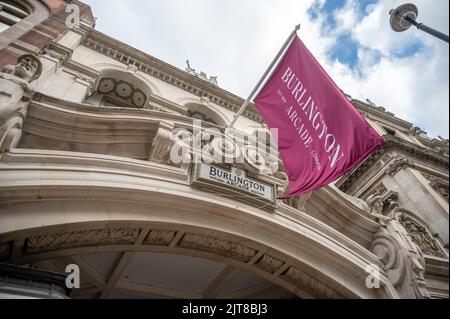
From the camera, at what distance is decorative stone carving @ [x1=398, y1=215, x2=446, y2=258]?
11.2m

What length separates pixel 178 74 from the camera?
34.9 feet

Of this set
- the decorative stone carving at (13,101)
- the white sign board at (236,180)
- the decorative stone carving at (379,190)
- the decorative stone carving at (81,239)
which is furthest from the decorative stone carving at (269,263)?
the decorative stone carving at (379,190)

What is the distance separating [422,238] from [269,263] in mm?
9539

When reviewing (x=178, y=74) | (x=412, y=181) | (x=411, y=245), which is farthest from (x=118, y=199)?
(x=412, y=181)

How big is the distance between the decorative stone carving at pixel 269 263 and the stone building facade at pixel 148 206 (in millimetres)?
21

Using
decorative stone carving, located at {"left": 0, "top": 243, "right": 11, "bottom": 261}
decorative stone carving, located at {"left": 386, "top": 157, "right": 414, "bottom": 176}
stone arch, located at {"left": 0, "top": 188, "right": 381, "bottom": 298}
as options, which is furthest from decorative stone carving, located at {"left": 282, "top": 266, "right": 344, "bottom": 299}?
decorative stone carving, located at {"left": 386, "top": 157, "right": 414, "bottom": 176}

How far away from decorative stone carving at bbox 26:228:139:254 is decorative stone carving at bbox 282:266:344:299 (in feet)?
10.9

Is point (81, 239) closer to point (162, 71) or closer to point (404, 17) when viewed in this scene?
point (404, 17)

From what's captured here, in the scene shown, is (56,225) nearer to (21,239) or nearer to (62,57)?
(21,239)

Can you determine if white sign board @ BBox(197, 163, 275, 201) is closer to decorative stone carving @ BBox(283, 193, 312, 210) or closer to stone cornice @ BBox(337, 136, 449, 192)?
decorative stone carving @ BBox(283, 193, 312, 210)

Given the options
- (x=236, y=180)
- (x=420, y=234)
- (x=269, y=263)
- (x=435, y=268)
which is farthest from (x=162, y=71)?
(x=420, y=234)

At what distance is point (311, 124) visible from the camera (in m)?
5.03

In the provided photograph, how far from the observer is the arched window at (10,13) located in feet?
25.9
